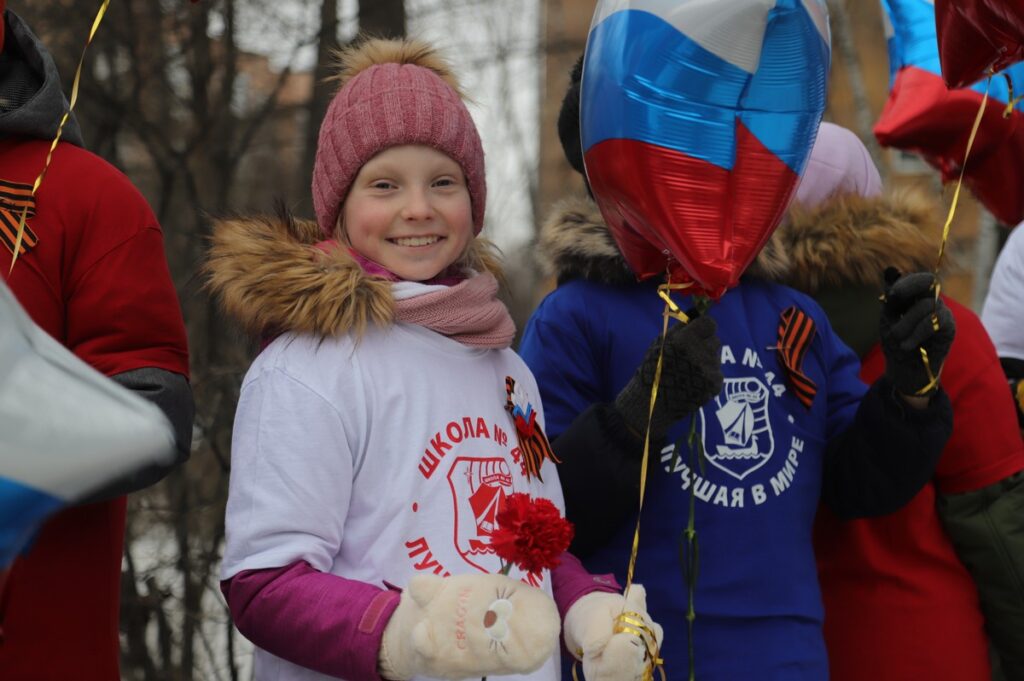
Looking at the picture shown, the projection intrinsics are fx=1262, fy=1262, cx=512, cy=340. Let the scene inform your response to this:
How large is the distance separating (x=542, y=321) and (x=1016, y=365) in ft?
5.02

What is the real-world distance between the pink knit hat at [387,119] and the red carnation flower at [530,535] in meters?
0.85

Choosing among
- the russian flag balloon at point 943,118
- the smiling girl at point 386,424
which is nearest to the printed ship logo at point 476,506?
the smiling girl at point 386,424

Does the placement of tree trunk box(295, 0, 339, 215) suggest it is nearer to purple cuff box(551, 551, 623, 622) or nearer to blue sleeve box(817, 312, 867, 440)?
blue sleeve box(817, 312, 867, 440)

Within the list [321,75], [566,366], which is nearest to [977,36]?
[566,366]

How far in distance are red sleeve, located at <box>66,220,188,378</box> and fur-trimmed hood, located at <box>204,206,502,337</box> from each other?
0.12m

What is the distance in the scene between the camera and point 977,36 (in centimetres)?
250

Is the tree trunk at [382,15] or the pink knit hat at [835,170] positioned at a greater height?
the tree trunk at [382,15]

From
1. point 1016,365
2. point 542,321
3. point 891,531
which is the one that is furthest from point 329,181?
point 1016,365

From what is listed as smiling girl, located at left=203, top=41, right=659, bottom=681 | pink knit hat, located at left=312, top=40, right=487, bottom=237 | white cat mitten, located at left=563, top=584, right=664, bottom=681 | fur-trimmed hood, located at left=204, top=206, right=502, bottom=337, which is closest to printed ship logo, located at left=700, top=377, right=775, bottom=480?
smiling girl, located at left=203, top=41, right=659, bottom=681

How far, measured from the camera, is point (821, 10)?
7.30 ft

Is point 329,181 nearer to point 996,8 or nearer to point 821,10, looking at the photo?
point 821,10

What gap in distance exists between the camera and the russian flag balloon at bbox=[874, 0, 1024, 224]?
10.8 ft

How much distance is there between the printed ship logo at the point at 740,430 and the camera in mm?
2594

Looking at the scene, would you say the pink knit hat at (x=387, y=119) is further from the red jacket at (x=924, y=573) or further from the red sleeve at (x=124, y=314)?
the red jacket at (x=924, y=573)
